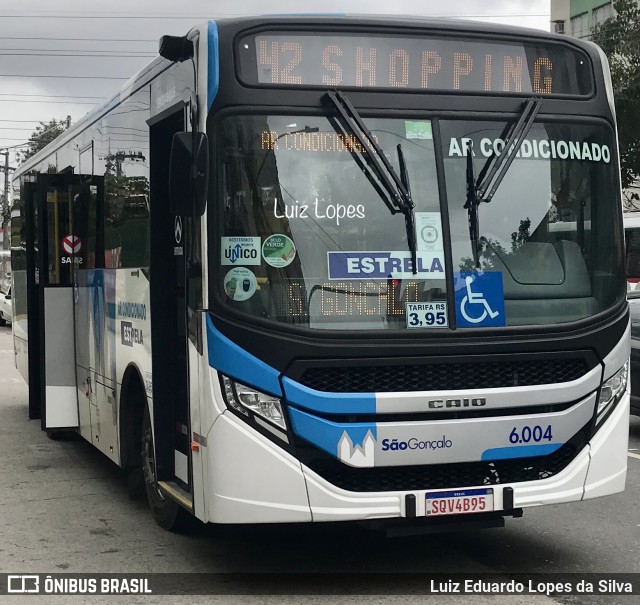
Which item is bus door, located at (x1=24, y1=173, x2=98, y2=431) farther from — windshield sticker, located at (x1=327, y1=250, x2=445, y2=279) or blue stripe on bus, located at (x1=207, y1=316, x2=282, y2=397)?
windshield sticker, located at (x1=327, y1=250, x2=445, y2=279)

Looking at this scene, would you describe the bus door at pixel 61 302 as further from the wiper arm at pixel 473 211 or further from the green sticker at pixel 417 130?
the wiper arm at pixel 473 211

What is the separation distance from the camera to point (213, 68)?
20.7 ft

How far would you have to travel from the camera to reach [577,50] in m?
6.93

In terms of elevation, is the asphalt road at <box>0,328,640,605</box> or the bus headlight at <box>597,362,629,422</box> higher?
the bus headlight at <box>597,362,629,422</box>

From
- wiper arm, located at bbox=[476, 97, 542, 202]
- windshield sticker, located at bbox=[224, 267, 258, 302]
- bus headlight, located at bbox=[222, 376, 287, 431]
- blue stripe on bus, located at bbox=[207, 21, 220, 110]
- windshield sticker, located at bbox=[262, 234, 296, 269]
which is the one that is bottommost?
bus headlight, located at bbox=[222, 376, 287, 431]

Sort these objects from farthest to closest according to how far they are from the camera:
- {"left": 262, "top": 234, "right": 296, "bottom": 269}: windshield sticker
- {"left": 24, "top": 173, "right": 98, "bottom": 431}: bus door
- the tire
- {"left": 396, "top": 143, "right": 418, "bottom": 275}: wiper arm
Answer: {"left": 24, "top": 173, "right": 98, "bottom": 431}: bus door < the tire < {"left": 396, "top": 143, "right": 418, "bottom": 275}: wiper arm < {"left": 262, "top": 234, "right": 296, "bottom": 269}: windshield sticker

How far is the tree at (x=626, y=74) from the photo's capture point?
30375 mm

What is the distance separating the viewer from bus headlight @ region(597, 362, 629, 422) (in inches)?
263

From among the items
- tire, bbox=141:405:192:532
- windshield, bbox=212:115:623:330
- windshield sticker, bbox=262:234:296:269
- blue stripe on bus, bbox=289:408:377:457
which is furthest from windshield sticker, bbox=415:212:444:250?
tire, bbox=141:405:192:532

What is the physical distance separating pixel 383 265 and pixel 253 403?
3.26ft

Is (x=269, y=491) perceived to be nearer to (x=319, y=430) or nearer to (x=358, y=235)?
(x=319, y=430)

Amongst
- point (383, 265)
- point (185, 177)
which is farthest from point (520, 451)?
point (185, 177)

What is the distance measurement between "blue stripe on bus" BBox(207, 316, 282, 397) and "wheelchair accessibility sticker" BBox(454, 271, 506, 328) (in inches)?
41.5

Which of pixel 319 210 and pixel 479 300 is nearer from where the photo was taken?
pixel 319 210
